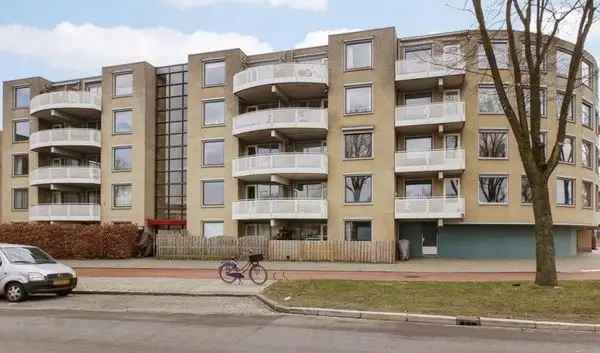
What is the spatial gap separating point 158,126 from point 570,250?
28.2m

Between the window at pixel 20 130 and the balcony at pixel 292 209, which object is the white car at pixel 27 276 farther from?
the window at pixel 20 130

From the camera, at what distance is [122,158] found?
34.3m

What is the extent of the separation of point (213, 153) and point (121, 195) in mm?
7579

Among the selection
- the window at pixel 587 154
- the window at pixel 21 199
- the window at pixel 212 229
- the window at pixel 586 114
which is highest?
the window at pixel 586 114

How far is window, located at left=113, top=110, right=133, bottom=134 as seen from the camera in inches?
1346

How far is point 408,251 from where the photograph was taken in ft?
89.1

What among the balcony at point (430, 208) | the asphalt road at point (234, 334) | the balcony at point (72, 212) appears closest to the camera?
the asphalt road at point (234, 334)

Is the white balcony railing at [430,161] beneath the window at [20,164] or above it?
beneath

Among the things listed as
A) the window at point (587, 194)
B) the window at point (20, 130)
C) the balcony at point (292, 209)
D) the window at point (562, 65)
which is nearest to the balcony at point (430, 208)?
the balcony at point (292, 209)

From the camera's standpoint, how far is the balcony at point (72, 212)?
33688 mm

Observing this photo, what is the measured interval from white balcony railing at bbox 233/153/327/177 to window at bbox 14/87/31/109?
21.4 meters

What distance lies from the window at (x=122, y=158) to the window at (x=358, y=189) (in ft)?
50.7

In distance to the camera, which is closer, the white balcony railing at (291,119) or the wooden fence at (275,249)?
the wooden fence at (275,249)

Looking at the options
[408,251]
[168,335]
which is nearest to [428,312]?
[168,335]
